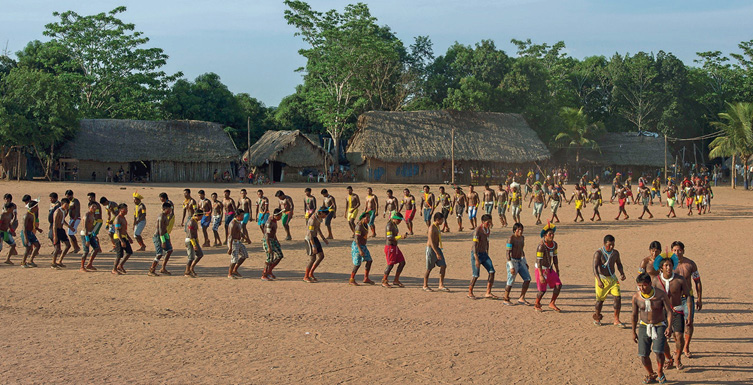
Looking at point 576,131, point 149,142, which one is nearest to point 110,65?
point 149,142

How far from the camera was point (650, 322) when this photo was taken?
7527 mm

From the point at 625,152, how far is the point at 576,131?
504 cm

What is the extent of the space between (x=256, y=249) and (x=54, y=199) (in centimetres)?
521

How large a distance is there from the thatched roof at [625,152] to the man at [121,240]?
47.0 meters

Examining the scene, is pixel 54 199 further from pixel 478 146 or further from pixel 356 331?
pixel 478 146

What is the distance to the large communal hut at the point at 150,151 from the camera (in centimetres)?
4131

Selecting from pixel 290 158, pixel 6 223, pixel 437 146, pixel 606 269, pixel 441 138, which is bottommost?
pixel 606 269

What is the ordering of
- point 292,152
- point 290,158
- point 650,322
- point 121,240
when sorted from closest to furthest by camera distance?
point 650,322, point 121,240, point 290,158, point 292,152

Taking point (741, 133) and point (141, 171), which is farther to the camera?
point (741, 133)

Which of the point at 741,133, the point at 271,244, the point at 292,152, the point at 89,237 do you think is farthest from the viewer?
the point at 741,133

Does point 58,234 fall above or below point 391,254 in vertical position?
above

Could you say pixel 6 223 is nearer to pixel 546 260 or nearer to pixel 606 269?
pixel 546 260

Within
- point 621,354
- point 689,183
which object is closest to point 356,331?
point 621,354

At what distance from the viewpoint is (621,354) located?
29.3 ft
